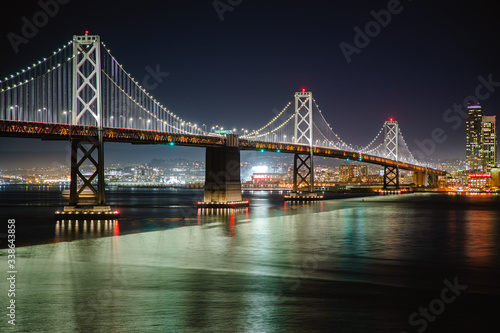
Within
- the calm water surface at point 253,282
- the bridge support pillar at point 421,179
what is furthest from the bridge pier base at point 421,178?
the calm water surface at point 253,282

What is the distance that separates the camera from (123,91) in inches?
2060

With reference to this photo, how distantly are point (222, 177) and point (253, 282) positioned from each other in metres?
43.2

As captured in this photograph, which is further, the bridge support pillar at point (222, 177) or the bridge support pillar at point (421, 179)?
the bridge support pillar at point (421, 179)

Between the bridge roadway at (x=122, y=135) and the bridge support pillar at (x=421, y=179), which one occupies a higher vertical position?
the bridge roadway at (x=122, y=135)

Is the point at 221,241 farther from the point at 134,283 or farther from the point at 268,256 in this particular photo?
the point at 134,283

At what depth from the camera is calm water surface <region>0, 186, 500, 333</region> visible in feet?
35.0

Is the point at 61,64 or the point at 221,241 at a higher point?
the point at 61,64

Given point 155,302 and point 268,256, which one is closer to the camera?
point 155,302

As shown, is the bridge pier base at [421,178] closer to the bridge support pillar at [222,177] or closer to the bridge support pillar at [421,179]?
the bridge support pillar at [421,179]

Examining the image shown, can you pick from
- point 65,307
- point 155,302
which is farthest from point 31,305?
point 155,302

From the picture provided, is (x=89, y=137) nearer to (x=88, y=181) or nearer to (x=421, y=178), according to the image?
(x=88, y=181)

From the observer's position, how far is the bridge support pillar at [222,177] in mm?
58281

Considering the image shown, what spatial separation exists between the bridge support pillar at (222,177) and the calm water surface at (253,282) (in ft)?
90.6

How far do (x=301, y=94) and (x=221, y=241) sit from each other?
6680 cm
